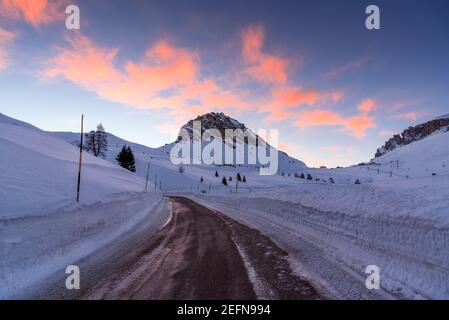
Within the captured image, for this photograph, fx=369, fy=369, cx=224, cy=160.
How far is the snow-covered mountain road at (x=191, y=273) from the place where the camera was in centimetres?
685

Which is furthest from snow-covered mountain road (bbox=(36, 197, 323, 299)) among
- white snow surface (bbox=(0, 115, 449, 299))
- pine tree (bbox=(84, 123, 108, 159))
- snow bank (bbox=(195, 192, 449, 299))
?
pine tree (bbox=(84, 123, 108, 159))

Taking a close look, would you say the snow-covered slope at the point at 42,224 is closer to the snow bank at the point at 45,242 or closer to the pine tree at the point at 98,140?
the snow bank at the point at 45,242

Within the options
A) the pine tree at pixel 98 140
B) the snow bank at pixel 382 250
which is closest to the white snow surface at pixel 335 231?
the snow bank at pixel 382 250

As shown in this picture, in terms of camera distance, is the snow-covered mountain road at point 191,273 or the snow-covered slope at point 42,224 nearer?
the snow-covered mountain road at point 191,273

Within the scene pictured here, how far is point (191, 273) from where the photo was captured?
331 inches

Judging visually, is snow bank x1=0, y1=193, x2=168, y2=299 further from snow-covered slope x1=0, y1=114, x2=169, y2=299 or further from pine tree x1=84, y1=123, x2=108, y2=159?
pine tree x1=84, y1=123, x2=108, y2=159

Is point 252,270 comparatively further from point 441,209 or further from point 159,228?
point 159,228

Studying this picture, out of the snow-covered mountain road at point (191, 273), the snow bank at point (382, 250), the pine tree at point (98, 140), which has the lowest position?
the snow-covered mountain road at point (191, 273)

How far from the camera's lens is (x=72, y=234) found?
39.8ft

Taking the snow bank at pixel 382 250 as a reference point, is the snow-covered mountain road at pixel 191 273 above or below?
below

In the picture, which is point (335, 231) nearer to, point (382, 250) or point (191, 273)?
point (382, 250)
